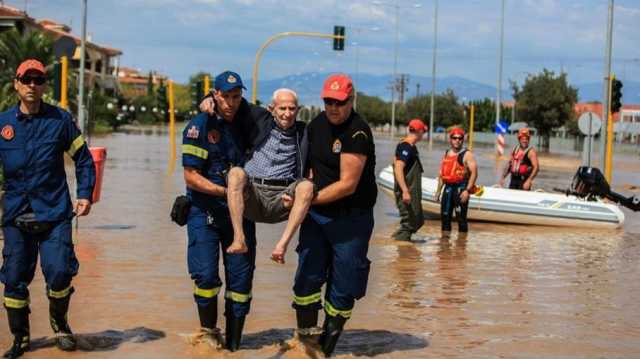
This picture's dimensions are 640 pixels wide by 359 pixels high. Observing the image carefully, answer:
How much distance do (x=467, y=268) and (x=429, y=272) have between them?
2.12 feet

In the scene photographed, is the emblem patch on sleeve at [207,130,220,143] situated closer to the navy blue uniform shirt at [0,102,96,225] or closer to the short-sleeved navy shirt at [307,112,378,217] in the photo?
the short-sleeved navy shirt at [307,112,378,217]

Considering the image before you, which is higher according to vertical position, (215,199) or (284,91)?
(284,91)

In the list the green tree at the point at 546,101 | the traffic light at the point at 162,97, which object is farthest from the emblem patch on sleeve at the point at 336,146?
the traffic light at the point at 162,97

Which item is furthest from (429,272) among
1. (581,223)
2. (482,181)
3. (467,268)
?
(482,181)

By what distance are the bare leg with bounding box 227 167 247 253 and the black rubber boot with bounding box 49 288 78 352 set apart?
118 cm

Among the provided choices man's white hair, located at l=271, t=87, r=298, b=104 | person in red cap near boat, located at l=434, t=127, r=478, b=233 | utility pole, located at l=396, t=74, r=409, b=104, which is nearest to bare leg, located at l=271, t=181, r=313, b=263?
man's white hair, located at l=271, t=87, r=298, b=104

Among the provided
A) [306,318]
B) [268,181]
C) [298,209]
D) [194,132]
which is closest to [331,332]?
[306,318]

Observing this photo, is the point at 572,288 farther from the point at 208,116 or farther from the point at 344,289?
the point at 208,116

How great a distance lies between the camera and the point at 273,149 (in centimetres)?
685

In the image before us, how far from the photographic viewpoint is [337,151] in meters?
6.73

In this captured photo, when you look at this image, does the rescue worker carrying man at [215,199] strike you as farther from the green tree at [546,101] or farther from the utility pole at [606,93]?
the green tree at [546,101]

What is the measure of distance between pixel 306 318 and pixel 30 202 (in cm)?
188

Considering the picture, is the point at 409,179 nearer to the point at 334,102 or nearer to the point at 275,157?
the point at 275,157

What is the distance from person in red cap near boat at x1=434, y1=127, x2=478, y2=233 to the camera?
14727 mm
